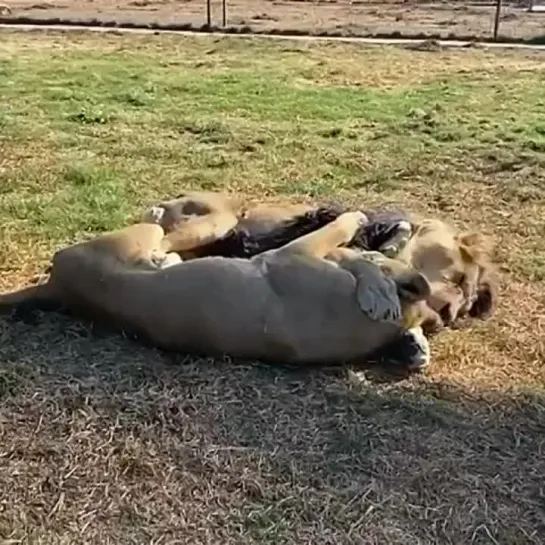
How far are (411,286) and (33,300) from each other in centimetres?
138

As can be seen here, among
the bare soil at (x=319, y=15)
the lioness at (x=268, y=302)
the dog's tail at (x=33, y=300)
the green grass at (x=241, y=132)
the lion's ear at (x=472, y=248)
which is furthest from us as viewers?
the bare soil at (x=319, y=15)

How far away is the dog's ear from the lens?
3.68 m

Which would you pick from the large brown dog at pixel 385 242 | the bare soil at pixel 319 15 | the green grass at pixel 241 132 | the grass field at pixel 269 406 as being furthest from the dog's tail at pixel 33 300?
the bare soil at pixel 319 15

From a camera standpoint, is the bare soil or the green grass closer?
the green grass

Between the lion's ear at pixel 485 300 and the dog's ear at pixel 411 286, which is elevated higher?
the dog's ear at pixel 411 286

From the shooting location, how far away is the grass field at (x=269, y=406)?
2881 millimetres

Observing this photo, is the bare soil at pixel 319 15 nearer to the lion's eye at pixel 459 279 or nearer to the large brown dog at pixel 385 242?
the large brown dog at pixel 385 242

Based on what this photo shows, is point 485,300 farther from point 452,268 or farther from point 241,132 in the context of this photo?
point 241,132

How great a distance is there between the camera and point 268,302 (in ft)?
11.6

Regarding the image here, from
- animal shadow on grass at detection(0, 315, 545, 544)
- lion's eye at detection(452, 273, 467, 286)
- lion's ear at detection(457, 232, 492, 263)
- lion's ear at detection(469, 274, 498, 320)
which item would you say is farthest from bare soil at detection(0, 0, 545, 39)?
animal shadow on grass at detection(0, 315, 545, 544)

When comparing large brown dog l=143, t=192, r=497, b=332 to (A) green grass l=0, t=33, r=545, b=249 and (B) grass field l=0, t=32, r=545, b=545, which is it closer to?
(B) grass field l=0, t=32, r=545, b=545

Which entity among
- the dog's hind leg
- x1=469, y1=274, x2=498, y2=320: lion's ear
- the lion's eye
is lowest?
x1=469, y1=274, x2=498, y2=320: lion's ear

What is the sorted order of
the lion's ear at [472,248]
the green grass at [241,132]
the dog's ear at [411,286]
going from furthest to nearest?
the green grass at [241,132] < the lion's ear at [472,248] < the dog's ear at [411,286]

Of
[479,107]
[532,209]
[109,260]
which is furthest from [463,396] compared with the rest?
[479,107]
